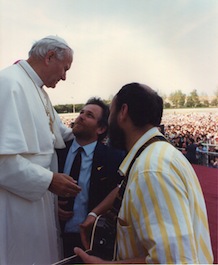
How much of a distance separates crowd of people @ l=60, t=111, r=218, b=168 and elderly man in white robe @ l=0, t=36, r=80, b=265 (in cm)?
535

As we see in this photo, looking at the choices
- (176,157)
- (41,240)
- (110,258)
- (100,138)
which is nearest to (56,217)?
(41,240)

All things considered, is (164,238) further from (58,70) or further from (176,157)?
(58,70)

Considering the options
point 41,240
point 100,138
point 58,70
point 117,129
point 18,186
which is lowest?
point 41,240

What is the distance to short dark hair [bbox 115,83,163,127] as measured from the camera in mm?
890

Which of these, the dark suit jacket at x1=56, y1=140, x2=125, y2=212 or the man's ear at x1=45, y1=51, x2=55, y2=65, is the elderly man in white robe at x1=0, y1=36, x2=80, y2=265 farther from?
the dark suit jacket at x1=56, y1=140, x2=125, y2=212

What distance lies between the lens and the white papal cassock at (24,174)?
1.15 meters

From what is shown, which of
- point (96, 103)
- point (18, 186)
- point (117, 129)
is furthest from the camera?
point (96, 103)

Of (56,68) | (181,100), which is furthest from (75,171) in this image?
→ (181,100)

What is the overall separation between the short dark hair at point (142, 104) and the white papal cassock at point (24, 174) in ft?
1.63

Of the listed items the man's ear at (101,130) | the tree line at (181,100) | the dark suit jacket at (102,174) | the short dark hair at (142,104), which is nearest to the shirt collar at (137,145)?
the short dark hair at (142,104)

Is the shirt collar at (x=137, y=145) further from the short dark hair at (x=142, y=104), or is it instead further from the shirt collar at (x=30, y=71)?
the shirt collar at (x=30, y=71)

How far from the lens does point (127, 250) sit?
0.79m

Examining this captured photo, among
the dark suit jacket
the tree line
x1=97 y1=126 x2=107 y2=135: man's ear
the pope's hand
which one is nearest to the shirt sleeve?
the pope's hand

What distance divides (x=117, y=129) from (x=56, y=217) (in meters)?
0.74
